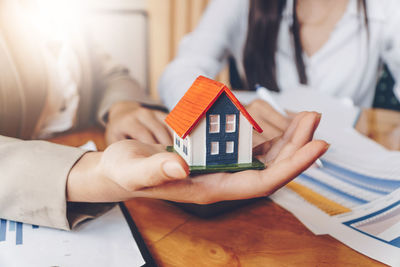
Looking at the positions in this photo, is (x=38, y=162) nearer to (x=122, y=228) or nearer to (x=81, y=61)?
(x=122, y=228)

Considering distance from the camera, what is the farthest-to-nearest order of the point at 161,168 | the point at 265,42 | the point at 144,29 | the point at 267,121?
the point at 144,29
the point at 265,42
the point at 267,121
the point at 161,168

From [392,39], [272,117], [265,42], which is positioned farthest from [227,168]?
[392,39]

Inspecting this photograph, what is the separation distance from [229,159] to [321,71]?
0.58 m

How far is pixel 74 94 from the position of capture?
0.54m

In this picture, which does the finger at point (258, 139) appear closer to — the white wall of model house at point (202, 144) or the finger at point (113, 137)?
the white wall of model house at point (202, 144)

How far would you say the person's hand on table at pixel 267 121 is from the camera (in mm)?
278

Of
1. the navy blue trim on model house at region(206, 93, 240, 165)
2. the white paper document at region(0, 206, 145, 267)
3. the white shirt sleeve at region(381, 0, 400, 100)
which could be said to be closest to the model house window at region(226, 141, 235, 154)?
the navy blue trim on model house at region(206, 93, 240, 165)

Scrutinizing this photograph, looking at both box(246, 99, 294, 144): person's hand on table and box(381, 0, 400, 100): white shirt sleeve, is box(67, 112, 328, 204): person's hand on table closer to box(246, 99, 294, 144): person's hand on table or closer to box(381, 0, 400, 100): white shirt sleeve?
box(246, 99, 294, 144): person's hand on table

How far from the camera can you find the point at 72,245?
10.0 inches

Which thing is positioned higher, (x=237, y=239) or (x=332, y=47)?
(x=332, y=47)

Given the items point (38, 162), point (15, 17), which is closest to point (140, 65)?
point (15, 17)

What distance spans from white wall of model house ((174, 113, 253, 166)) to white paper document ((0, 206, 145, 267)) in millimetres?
85

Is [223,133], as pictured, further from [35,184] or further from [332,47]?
[332,47]

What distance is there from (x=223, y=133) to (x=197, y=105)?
30mm
